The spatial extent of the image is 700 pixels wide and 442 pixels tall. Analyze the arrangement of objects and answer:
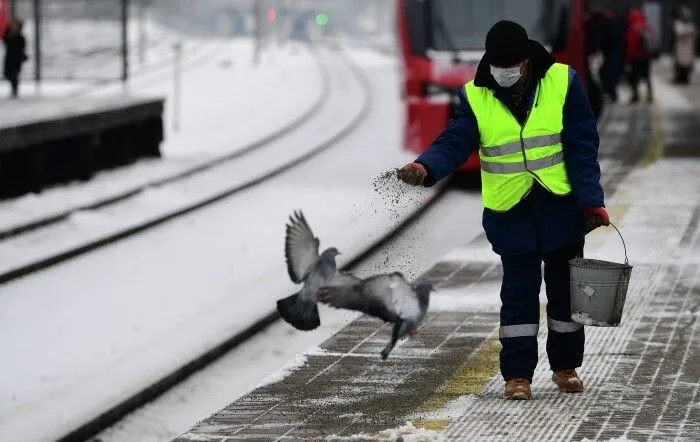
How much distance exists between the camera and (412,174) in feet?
20.4

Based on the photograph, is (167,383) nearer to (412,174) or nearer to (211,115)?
(412,174)

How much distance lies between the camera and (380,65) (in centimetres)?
5378

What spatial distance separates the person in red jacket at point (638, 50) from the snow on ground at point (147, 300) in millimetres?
12024

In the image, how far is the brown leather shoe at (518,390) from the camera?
6605mm

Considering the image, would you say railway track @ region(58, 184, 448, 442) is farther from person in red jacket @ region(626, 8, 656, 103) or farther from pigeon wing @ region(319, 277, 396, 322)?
person in red jacket @ region(626, 8, 656, 103)

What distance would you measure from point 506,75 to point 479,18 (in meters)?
12.2

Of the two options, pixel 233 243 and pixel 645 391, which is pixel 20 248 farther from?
pixel 645 391

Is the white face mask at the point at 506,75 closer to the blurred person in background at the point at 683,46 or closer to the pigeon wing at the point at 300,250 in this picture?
the pigeon wing at the point at 300,250

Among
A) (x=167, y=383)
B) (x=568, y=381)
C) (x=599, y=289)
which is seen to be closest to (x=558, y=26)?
(x=167, y=383)

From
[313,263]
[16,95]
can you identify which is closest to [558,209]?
[313,263]

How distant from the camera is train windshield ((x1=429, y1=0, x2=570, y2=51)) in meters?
18.0

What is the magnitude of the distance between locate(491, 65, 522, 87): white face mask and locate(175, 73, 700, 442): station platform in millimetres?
1358

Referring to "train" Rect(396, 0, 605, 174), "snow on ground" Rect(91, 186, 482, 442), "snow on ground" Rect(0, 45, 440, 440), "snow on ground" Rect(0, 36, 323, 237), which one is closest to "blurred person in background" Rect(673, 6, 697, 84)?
"snow on ground" Rect(0, 36, 323, 237)

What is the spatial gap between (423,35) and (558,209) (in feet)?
39.6
